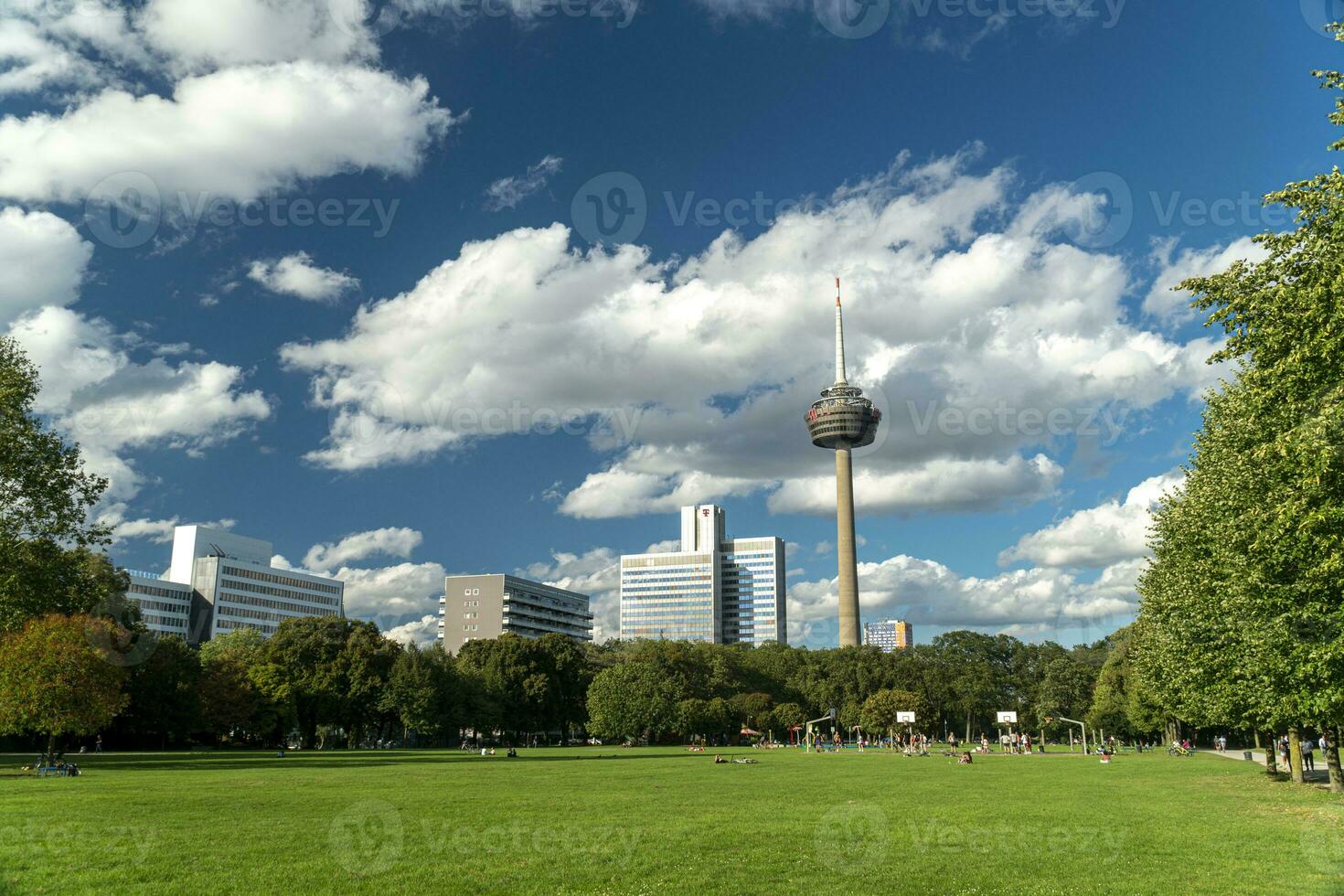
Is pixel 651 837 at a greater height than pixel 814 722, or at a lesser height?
greater

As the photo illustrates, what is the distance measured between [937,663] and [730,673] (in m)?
43.6

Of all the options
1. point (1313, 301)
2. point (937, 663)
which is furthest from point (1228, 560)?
point (937, 663)

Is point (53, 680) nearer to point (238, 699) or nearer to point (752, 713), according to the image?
point (238, 699)

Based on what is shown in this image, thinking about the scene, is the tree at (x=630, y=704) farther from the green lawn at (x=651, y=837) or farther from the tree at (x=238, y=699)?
the green lawn at (x=651, y=837)

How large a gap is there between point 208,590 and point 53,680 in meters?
148

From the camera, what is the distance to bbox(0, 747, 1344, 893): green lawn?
17.8 meters

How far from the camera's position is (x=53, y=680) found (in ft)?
165

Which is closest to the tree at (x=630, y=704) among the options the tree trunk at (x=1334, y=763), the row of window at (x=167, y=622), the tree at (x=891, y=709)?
the tree at (x=891, y=709)

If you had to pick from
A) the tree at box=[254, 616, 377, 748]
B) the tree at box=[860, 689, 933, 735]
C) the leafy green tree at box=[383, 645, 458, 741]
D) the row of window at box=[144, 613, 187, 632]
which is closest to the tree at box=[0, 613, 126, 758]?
the tree at box=[254, 616, 377, 748]

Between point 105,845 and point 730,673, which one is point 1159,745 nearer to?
point 730,673

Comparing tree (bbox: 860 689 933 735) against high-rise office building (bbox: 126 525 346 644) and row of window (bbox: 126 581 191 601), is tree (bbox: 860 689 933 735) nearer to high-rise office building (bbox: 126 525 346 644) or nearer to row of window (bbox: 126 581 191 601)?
high-rise office building (bbox: 126 525 346 644)

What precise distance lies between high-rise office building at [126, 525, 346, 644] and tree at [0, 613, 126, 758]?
433 ft

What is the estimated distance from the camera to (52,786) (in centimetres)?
3653

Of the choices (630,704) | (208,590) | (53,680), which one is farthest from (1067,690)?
(208,590)
